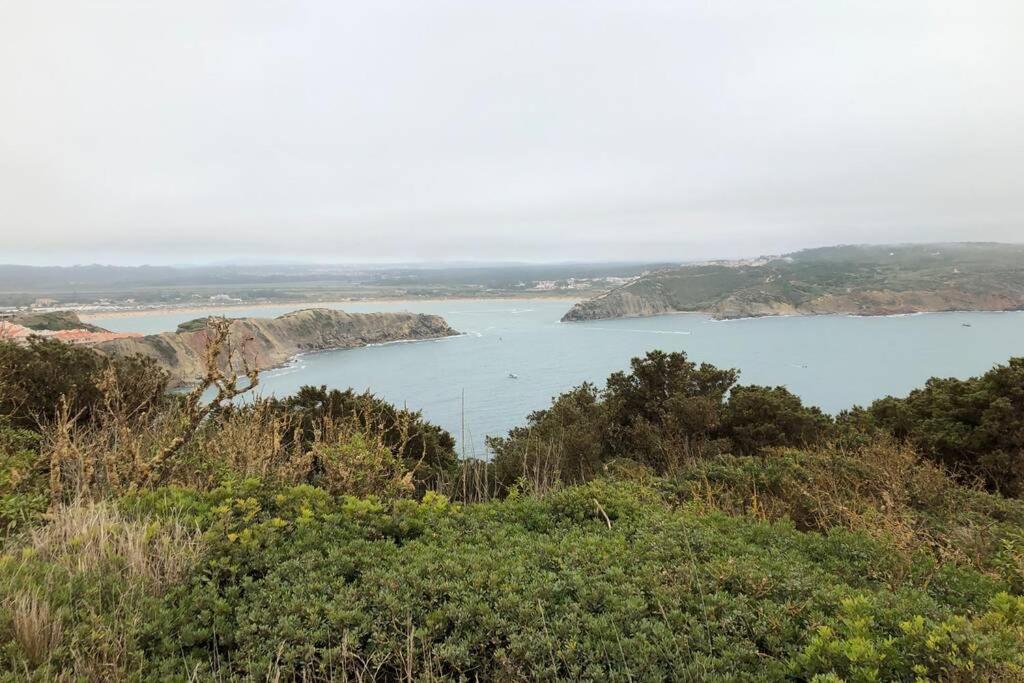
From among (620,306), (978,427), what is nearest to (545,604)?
(978,427)

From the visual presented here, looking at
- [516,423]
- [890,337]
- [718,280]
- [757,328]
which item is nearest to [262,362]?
[516,423]

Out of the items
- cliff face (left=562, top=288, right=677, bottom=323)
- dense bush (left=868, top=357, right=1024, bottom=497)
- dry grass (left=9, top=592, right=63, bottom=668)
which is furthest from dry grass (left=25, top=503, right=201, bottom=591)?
cliff face (left=562, top=288, right=677, bottom=323)

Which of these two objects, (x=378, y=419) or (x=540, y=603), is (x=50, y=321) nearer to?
(x=378, y=419)

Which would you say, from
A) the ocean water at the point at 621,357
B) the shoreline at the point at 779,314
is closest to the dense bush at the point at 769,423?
the ocean water at the point at 621,357

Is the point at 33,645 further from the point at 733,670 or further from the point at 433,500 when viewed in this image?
the point at 733,670

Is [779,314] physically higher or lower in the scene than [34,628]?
lower

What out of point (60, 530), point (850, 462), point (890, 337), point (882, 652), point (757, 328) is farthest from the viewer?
point (757, 328)
